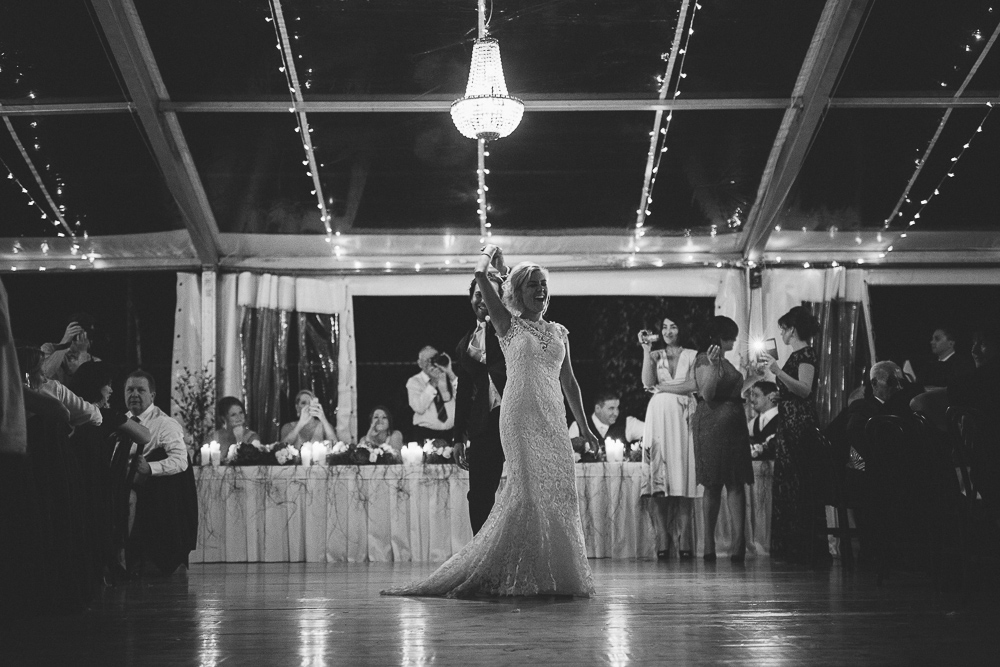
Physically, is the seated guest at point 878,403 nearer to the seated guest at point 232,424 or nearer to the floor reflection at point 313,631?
the floor reflection at point 313,631

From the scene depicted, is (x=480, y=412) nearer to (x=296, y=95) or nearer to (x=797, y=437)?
(x=797, y=437)

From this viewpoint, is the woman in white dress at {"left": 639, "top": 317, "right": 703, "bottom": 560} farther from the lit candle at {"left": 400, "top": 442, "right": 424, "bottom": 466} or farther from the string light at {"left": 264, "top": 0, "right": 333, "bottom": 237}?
the string light at {"left": 264, "top": 0, "right": 333, "bottom": 237}

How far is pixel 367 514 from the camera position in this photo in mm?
8445

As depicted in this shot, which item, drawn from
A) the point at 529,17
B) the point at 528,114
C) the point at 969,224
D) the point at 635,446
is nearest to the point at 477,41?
the point at 529,17

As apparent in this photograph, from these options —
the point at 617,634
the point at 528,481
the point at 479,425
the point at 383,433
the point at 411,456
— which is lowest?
the point at 617,634

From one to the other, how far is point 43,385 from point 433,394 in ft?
17.4

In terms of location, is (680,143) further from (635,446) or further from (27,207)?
(27,207)

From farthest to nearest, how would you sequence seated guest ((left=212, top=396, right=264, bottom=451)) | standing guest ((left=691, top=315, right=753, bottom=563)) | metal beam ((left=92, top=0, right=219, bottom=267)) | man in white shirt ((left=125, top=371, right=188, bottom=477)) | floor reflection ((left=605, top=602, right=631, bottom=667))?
seated guest ((left=212, top=396, right=264, bottom=451)) → metal beam ((left=92, top=0, right=219, bottom=267)) → standing guest ((left=691, top=315, right=753, bottom=563)) → man in white shirt ((left=125, top=371, right=188, bottom=477)) → floor reflection ((left=605, top=602, right=631, bottom=667))

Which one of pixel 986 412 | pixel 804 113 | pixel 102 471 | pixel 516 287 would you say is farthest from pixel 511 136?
pixel 986 412

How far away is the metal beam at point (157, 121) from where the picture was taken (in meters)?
7.77

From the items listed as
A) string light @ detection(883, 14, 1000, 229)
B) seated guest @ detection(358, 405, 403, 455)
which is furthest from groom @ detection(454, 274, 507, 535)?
string light @ detection(883, 14, 1000, 229)

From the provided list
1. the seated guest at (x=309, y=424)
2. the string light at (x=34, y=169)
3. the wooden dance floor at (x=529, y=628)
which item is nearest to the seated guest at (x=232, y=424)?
the seated guest at (x=309, y=424)

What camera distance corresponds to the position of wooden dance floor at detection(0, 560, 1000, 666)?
2908 mm

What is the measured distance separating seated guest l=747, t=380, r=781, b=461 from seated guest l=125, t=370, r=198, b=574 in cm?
430
